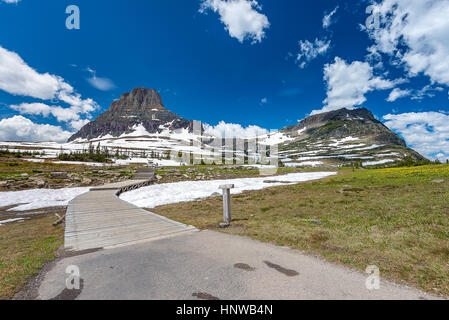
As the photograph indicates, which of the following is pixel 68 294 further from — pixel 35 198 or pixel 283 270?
pixel 35 198

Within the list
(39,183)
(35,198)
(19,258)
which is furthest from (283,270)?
(39,183)

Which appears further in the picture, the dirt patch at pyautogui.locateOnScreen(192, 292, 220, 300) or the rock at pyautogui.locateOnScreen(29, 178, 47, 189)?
the rock at pyautogui.locateOnScreen(29, 178, 47, 189)

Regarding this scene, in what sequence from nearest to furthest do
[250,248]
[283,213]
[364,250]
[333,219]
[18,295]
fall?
[18,295], [364,250], [250,248], [333,219], [283,213]

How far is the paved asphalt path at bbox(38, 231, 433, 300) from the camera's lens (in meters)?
4.25

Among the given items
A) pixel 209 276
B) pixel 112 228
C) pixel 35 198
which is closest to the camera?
pixel 209 276

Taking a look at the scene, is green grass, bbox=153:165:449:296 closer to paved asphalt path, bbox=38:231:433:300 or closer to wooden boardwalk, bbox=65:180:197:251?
paved asphalt path, bbox=38:231:433:300

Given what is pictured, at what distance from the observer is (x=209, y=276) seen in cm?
499

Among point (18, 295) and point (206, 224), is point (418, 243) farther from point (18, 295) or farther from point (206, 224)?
point (18, 295)

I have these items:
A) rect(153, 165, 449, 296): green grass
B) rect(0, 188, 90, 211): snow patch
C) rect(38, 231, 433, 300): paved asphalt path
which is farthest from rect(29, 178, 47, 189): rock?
rect(153, 165, 449, 296): green grass

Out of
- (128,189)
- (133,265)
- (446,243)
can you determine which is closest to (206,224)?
(133,265)

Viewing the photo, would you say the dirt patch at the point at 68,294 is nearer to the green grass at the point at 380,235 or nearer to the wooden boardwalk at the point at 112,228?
the wooden boardwalk at the point at 112,228
